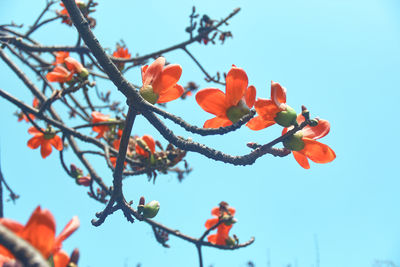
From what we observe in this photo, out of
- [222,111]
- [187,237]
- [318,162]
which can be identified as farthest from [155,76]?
[187,237]

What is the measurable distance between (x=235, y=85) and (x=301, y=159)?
0.49 metres

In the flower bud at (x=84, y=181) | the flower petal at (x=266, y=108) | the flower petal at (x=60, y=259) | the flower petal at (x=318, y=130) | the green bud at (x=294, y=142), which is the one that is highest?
the flower bud at (x=84, y=181)

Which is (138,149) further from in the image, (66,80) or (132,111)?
(132,111)

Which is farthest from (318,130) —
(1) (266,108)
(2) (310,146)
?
(1) (266,108)

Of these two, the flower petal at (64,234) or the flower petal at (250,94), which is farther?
the flower petal at (250,94)

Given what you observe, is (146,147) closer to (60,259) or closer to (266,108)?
(266,108)

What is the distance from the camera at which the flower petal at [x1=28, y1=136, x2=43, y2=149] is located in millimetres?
2812

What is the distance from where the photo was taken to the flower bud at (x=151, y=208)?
5.94 ft

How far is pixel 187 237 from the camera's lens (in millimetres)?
2316

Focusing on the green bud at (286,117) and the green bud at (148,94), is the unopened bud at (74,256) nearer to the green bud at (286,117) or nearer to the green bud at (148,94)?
the green bud at (148,94)

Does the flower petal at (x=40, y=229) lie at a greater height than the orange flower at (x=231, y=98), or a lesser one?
lesser

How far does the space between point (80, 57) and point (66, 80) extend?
720mm

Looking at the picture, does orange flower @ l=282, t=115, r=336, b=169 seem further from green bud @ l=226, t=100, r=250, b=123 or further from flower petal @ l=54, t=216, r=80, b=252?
flower petal @ l=54, t=216, r=80, b=252

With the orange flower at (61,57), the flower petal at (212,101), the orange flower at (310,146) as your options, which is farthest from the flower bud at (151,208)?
the orange flower at (61,57)
